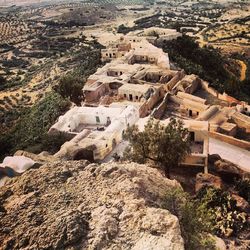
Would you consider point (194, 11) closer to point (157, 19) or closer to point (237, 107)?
point (157, 19)

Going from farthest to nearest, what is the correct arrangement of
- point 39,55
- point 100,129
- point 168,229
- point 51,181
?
point 39,55, point 100,129, point 51,181, point 168,229

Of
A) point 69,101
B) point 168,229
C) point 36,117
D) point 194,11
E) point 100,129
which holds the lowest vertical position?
point 194,11

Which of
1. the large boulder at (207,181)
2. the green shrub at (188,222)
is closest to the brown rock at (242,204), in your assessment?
the large boulder at (207,181)

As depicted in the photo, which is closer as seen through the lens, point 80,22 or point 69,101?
point 69,101

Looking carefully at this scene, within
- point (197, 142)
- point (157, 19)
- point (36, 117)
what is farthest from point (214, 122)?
point (157, 19)

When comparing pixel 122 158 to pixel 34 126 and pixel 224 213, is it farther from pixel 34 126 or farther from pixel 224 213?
pixel 34 126

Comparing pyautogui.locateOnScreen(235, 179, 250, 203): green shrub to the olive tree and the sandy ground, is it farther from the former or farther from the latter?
the sandy ground

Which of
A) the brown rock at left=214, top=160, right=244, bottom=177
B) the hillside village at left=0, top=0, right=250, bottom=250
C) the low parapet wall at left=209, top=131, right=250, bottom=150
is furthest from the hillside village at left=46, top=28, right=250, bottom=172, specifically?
the brown rock at left=214, top=160, right=244, bottom=177
